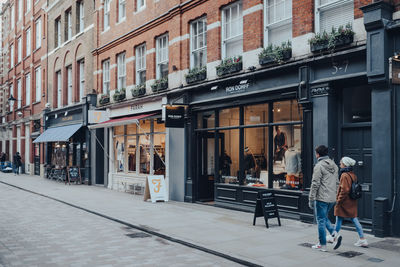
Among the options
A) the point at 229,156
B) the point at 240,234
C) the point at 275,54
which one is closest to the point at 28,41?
the point at 229,156

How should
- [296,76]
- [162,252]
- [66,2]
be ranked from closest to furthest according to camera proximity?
[162,252]
[296,76]
[66,2]

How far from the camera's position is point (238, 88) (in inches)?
503

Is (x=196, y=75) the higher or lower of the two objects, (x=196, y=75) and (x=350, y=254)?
the higher

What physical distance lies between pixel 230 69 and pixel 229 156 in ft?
9.59

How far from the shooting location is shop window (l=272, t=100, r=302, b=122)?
1118cm

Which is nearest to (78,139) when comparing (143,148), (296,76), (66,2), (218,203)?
(143,148)

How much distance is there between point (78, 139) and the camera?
24.4 meters

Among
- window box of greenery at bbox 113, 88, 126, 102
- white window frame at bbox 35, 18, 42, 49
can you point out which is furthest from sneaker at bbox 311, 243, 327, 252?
white window frame at bbox 35, 18, 42, 49

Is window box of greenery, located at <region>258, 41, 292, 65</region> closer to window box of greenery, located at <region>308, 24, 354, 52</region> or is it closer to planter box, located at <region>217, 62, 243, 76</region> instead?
window box of greenery, located at <region>308, 24, 354, 52</region>

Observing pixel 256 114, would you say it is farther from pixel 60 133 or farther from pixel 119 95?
pixel 60 133

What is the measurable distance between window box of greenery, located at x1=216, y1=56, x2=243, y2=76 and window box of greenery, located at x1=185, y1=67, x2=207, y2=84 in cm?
89

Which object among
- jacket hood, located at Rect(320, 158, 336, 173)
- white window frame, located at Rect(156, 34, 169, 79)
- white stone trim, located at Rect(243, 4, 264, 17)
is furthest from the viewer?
white window frame, located at Rect(156, 34, 169, 79)

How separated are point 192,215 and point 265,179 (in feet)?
8.05

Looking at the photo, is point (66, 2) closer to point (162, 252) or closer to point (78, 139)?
point (78, 139)
